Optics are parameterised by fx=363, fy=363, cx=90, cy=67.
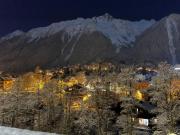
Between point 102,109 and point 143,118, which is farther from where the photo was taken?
point 143,118

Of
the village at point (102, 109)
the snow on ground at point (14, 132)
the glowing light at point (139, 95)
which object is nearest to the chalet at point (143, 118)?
the village at point (102, 109)

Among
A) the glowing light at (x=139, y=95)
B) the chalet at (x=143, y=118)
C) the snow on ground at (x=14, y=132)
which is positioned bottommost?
the chalet at (x=143, y=118)

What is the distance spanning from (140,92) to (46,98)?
32.3 meters

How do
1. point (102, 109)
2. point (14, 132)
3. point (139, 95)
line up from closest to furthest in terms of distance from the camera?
point (14, 132)
point (102, 109)
point (139, 95)

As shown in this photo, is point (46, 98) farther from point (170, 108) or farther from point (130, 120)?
point (170, 108)

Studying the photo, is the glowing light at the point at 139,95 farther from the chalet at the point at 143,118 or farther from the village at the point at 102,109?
the chalet at the point at 143,118

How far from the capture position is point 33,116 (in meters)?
73.1

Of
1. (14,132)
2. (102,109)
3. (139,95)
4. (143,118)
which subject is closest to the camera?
(14,132)

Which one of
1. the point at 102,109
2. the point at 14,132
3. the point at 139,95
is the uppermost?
the point at 139,95

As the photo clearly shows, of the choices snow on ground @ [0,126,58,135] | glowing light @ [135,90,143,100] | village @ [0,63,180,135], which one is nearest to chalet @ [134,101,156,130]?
village @ [0,63,180,135]

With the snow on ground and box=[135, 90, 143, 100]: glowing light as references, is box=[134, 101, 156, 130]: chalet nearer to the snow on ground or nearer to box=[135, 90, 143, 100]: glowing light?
box=[135, 90, 143, 100]: glowing light

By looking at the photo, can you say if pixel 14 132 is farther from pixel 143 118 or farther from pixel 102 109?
pixel 143 118

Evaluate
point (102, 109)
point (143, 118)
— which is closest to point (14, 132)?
point (102, 109)

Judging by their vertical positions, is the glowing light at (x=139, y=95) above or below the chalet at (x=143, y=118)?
above
